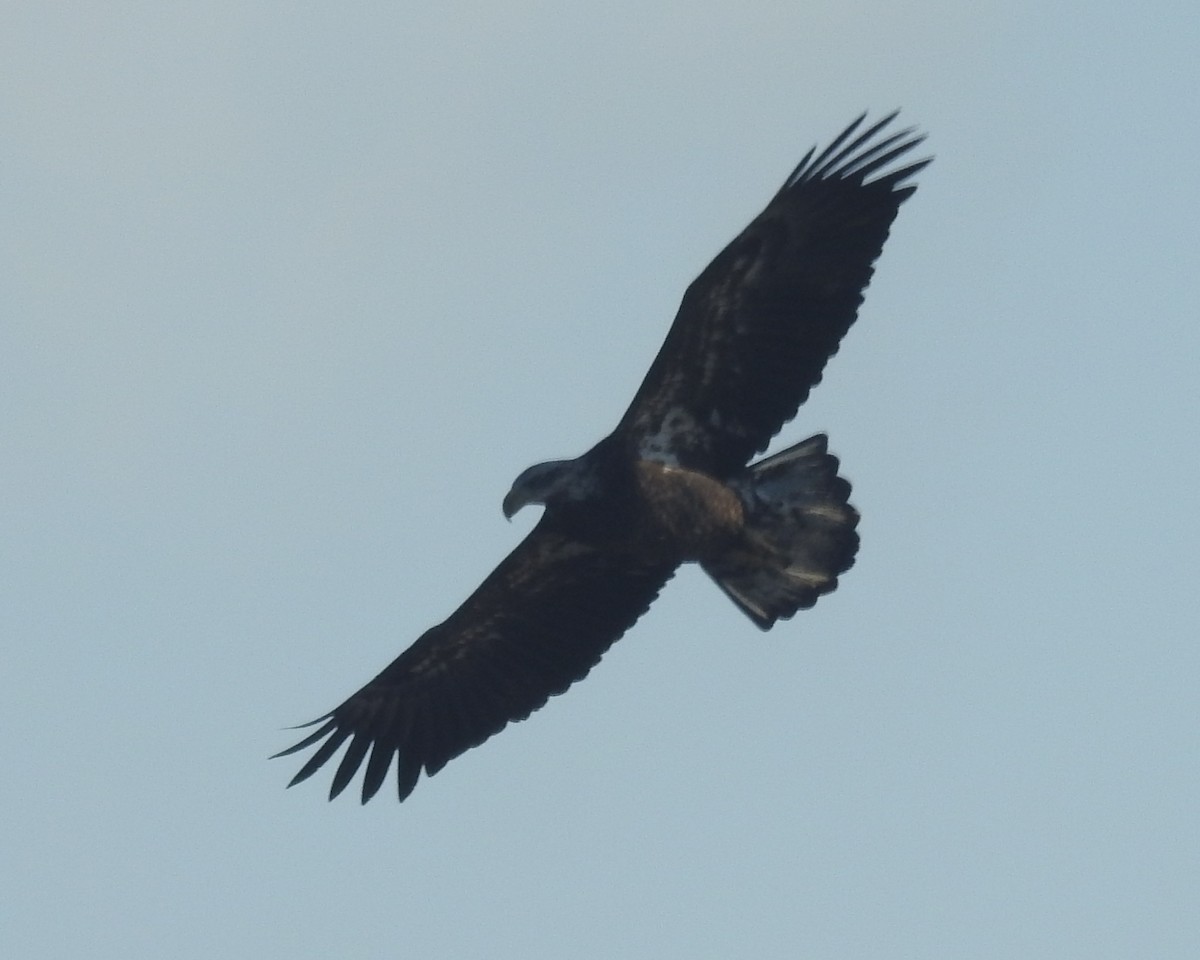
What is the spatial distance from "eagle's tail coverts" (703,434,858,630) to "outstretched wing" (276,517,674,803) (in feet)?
2.15

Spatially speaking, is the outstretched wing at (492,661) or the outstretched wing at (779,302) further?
the outstretched wing at (492,661)

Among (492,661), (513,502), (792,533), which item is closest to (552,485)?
(513,502)

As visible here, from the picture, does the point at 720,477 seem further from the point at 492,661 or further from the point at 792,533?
the point at 492,661

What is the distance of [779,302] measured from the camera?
13.9 metres

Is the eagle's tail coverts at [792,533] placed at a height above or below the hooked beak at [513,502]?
below

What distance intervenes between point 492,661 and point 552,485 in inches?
66.1

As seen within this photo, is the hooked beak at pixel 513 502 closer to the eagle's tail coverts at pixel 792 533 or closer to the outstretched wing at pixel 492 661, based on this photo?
the outstretched wing at pixel 492 661

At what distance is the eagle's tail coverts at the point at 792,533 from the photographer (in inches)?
565

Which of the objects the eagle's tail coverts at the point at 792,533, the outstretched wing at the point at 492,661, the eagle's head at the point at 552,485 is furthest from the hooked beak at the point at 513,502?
the eagle's tail coverts at the point at 792,533

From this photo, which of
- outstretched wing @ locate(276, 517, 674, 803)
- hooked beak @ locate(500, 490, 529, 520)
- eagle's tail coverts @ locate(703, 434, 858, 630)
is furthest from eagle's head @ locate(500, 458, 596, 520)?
eagle's tail coverts @ locate(703, 434, 858, 630)

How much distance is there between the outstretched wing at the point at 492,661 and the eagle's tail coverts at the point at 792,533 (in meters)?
0.65

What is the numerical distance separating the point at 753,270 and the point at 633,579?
2232 mm

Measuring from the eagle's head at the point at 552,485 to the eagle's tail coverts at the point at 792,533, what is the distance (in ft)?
2.89

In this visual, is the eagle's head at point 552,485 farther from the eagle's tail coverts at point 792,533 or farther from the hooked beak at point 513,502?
the eagle's tail coverts at point 792,533
